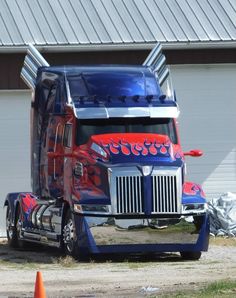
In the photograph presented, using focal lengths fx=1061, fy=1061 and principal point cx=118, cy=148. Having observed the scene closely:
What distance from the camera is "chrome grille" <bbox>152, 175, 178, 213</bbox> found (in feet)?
57.7

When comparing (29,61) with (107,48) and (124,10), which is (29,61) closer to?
(107,48)

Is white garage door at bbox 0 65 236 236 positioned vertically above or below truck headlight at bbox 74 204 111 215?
above

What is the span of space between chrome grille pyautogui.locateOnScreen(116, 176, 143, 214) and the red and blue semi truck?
0.02 m

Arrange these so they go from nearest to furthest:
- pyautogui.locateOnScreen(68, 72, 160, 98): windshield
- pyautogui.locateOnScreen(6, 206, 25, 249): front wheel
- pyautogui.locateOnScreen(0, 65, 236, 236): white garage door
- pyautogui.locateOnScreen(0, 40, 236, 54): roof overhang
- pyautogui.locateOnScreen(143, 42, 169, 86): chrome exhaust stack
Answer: pyautogui.locateOnScreen(68, 72, 160, 98): windshield, pyautogui.locateOnScreen(143, 42, 169, 86): chrome exhaust stack, pyautogui.locateOnScreen(6, 206, 25, 249): front wheel, pyautogui.locateOnScreen(0, 40, 236, 54): roof overhang, pyautogui.locateOnScreen(0, 65, 236, 236): white garage door

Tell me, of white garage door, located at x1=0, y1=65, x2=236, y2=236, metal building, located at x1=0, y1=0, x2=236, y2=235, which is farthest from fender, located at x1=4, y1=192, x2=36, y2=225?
white garage door, located at x1=0, y1=65, x2=236, y2=236

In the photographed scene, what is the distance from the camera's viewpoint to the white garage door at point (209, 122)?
24.8m

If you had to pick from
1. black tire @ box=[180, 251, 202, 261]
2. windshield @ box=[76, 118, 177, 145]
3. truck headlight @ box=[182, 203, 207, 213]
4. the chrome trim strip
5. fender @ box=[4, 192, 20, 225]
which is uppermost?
the chrome trim strip

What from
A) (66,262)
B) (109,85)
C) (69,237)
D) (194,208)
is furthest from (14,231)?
(194,208)

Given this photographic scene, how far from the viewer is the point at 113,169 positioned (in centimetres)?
1748

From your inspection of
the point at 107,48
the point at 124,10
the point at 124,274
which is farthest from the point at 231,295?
the point at 124,10

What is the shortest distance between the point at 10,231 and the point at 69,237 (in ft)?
13.5

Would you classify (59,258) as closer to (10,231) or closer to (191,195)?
(191,195)

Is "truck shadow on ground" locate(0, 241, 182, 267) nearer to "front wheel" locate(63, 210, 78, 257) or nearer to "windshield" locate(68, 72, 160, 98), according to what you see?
"front wheel" locate(63, 210, 78, 257)

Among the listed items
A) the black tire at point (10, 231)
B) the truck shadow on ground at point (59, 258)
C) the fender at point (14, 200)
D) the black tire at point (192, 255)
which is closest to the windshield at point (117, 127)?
the black tire at point (192, 255)
